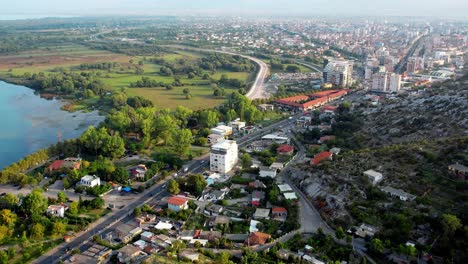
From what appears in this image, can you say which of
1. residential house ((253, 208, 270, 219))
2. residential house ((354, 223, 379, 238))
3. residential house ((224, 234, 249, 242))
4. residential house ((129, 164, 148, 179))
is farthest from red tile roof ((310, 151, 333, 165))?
residential house ((129, 164, 148, 179))

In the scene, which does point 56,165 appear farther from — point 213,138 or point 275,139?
point 275,139

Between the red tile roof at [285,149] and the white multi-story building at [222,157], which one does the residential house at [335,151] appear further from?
the white multi-story building at [222,157]

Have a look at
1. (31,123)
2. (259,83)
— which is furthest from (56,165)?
(259,83)

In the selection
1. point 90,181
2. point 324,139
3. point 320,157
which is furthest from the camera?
point 324,139

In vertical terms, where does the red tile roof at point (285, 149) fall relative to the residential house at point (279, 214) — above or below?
above

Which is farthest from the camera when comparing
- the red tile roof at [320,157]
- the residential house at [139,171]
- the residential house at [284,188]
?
the red tile roof at [320,157]

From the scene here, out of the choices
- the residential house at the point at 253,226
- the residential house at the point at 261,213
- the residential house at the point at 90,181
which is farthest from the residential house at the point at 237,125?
the residential house at the point at 253,226

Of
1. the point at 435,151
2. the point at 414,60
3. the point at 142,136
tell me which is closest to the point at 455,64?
the point at 414,60

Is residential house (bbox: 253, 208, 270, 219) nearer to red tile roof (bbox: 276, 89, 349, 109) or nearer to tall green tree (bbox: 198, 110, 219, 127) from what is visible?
tall green tree (bbox: 198, 110, 219, 127)
